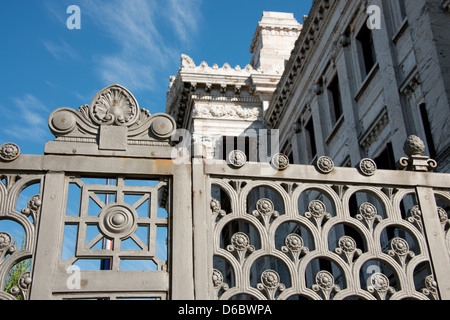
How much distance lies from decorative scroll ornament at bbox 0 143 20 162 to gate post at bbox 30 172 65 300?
410 millimetres

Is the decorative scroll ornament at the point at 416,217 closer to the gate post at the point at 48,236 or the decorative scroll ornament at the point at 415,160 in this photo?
the decorative scroll ornament at the point at 415,160

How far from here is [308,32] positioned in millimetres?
22938

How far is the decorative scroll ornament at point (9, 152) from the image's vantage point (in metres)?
6.45

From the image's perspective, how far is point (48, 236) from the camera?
6.11m

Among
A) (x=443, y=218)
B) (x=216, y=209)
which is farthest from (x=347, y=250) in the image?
(x=216, y=209)

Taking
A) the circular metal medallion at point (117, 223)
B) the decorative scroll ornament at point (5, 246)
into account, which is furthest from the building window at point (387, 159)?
the decorative scroll ornament at point (5, 246)

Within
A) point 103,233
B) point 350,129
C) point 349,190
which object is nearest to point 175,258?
point 103,233

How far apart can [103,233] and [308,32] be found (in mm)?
18230

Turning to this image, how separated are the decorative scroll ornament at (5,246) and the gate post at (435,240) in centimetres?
462

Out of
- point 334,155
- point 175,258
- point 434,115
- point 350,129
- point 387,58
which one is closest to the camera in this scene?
point 175,258

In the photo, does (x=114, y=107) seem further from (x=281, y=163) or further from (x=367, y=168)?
(x=367, y=168)

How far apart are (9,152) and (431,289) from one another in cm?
491

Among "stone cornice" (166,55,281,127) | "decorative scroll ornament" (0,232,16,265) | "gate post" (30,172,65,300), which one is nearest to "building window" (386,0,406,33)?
"gate post" (30,172,65,300)

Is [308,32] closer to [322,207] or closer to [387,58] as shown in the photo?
[387,58]
